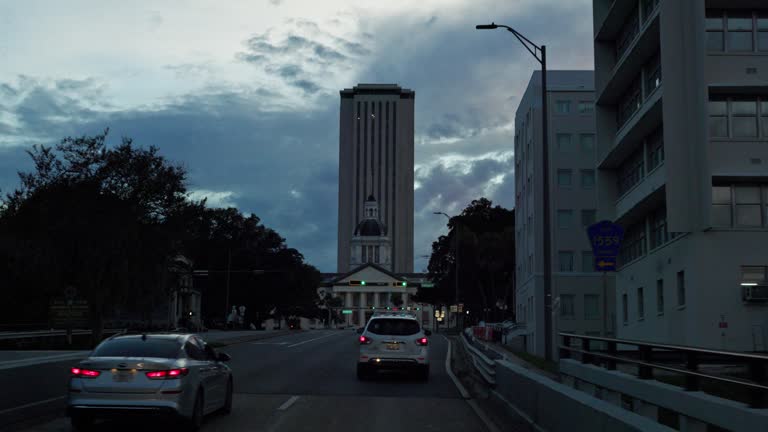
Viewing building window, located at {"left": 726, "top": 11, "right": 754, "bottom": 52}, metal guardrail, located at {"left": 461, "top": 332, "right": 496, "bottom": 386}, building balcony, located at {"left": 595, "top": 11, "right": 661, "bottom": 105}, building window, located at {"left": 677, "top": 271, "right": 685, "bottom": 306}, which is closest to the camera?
metal guardrail, located at {"left": 461, "top": 332, "right": 496, "bottom": 386}

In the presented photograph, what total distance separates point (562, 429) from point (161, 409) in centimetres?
541

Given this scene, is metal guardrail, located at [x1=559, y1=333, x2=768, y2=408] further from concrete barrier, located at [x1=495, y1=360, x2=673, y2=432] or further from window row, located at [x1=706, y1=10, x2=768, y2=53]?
window row, located at [x1=706, y1=10, x2=768, y2=53]

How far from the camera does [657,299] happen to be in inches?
1344

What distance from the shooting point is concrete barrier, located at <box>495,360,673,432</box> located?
25.4 feet

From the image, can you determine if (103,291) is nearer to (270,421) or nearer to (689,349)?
(270,421)

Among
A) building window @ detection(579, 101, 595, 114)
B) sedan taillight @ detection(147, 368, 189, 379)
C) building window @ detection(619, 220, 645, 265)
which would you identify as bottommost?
sedan taillight @ detection(147, 368, 189, 379)

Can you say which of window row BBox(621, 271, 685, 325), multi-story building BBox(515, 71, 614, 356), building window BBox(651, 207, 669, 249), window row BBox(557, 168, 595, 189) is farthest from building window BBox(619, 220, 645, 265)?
window row BBox(557, 168, 595, 189)

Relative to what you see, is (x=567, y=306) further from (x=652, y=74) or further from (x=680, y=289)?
(x=680, y=289)

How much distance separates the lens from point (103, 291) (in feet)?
130

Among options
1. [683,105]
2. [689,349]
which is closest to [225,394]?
[689,349]

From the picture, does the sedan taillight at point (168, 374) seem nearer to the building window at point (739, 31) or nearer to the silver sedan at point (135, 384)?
the silver sedan at point (135, 384)

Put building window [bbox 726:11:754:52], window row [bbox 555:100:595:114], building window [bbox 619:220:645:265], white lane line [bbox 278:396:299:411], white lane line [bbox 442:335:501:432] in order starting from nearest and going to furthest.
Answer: white lane line [bbox 442:335:501:432] < white lane line [bbox 278:396:299:411] < building window [bbox 726:11:754:52] < building window [bbox 619:220:645:265] < window row [bbox 555:100:595:114]

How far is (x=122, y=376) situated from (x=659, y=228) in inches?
1067

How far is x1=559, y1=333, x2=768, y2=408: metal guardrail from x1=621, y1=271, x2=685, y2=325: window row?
1812cm
